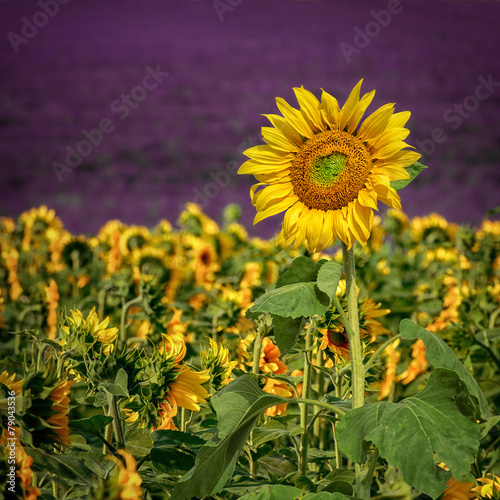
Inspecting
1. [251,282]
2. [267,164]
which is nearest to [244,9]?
[251,282]

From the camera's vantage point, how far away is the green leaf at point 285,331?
0.93m

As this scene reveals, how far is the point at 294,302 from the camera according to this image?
84 centimetres

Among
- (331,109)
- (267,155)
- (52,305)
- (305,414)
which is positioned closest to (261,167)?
(267,155)

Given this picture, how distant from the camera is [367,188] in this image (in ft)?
3.04

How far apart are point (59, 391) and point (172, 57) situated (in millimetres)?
10765

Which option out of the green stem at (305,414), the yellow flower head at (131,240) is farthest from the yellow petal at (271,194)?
the yellow flower head at (131,240)

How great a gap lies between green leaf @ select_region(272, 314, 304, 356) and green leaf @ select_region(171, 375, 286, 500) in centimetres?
10

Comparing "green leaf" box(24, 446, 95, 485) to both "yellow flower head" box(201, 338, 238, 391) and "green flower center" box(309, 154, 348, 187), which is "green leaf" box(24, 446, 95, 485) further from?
"green flower center" box(309, 154, 348, 187)

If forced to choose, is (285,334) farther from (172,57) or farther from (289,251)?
(172,57)

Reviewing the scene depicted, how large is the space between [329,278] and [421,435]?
0.24 m

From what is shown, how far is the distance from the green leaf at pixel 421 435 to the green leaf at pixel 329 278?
16cm

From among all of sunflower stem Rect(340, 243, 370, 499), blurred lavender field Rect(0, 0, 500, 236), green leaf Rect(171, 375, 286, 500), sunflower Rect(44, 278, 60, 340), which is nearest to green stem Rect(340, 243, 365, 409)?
sunflower stem Rect(340, 243, 370, 499)

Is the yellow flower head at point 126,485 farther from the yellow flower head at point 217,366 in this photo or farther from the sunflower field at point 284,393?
the yellow flower head at point 217,366

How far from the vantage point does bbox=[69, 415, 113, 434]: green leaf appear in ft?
2.72
